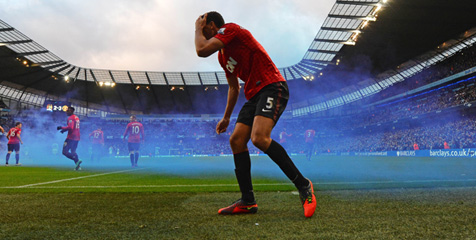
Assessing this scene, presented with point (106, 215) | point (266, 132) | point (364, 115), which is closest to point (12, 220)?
point (106, 215)

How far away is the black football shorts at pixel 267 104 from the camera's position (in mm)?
2811

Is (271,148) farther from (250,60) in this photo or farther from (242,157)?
(250,60)

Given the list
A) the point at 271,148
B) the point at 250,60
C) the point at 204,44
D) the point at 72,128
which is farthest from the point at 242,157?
the point at 72,128

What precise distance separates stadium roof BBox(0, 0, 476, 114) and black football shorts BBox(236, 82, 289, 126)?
2364cm

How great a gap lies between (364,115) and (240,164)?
39562 millimetres

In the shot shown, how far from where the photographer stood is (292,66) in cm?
4594

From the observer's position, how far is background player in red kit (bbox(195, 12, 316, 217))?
8.97ft

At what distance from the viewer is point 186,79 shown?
5219 cm

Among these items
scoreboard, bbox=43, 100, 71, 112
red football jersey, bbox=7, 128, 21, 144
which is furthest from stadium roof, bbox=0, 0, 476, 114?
red football jersey, bbox=7, 128, 21, 144

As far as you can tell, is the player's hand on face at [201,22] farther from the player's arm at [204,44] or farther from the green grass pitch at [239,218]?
the green grass pitch at [239,218]

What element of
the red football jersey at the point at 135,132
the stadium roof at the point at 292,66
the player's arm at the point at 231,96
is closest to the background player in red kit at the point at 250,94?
the player's arm at the point at 231,96

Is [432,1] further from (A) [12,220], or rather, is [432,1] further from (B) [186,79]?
(B) [186,79]

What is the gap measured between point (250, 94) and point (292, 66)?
44272 mm

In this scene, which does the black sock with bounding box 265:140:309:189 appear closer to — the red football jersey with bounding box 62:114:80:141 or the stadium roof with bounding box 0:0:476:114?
the red football jersey with bounding box 62:114:80:141
